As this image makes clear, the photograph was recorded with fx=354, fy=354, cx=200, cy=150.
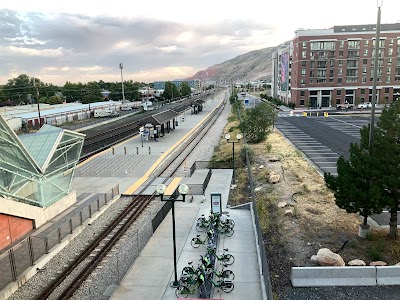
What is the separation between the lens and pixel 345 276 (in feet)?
42.2

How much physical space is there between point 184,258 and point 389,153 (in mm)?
9770

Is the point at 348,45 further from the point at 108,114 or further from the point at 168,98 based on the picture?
the point at 168,98

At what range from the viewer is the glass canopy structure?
18.0m

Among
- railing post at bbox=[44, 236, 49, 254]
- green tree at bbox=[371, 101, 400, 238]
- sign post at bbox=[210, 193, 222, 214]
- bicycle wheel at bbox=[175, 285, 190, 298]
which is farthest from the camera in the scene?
sign post at bbox=[210, 193, 222, 214]

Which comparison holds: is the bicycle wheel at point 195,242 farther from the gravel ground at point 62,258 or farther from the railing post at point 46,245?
the railing post at point 46,245

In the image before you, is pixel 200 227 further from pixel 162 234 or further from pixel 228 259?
pixel 228 259

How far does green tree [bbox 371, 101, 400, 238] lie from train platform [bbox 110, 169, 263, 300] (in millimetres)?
6224

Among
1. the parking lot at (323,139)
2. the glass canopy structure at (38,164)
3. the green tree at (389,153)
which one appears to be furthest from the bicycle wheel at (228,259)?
the parking lot at (323,139)

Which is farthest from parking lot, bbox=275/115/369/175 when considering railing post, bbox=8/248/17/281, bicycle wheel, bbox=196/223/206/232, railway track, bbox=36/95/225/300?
railing post, bbox=8/248/17/281

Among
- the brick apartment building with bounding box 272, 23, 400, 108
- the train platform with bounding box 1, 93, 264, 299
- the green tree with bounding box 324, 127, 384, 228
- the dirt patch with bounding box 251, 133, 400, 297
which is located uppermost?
the brick apartment building with bounding box 272, 23, 400, 108

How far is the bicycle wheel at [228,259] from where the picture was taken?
14428 millimetres

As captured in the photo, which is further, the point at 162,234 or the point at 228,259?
the point at 162,234

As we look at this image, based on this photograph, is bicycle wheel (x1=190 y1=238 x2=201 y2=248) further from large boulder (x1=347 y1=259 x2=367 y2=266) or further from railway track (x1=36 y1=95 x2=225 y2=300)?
large boulder (x1=347 y1=259 x2=367 y2=266)

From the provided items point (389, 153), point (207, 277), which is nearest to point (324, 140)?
point (389, 153)
